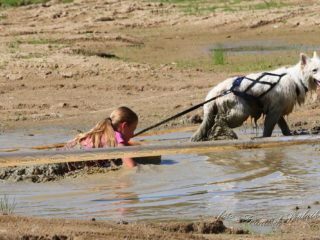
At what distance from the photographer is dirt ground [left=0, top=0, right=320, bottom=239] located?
14.9 m

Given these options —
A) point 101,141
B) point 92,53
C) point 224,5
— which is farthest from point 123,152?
point 224,5

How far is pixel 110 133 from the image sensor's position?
30.3ft

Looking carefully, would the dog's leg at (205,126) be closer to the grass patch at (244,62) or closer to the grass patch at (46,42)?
the grass patch at (244,62)

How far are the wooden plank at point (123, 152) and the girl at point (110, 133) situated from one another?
27.5 inches

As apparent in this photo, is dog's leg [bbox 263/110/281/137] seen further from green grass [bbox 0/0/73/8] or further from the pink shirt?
green grass [bbox 0/0/73/8]

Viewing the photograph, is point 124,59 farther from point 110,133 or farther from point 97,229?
point 97,229

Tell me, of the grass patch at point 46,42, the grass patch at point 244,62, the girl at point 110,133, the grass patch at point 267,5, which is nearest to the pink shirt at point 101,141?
the girl at point 110,133

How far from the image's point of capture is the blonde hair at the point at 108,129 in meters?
9.20

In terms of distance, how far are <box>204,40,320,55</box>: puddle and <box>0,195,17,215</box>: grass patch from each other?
569 inches

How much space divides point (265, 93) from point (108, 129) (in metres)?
2.86

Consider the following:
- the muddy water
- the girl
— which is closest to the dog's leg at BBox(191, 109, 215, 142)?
the muddy water

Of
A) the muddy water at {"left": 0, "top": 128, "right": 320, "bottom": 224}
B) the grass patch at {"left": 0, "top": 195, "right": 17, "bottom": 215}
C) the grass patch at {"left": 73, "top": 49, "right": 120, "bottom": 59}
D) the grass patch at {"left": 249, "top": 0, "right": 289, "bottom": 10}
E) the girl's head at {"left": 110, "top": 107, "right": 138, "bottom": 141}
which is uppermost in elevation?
the grass patch at {"left": 249, "top": 0, "right": 289, "bottom": 10}

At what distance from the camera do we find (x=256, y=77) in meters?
11.3

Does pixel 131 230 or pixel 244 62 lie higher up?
pixel 131 230
